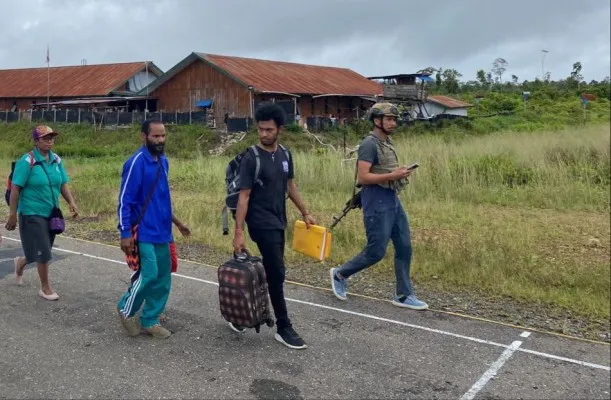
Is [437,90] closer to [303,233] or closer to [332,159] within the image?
[332,159]

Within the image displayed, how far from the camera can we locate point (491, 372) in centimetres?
416

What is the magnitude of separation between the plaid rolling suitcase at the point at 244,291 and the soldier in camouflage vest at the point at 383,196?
1.22 metres

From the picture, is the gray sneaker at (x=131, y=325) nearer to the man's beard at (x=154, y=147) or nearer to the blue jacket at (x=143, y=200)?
the blue jacket at (x=143, y=200)

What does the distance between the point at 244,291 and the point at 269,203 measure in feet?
2.19

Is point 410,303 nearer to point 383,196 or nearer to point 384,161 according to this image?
point 383,196

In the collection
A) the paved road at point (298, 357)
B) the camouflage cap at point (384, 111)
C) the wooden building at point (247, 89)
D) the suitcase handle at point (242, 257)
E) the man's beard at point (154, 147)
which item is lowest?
the paved road at point (298, 357)

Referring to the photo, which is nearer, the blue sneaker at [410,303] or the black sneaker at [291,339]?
the black sneaker at [291,339]

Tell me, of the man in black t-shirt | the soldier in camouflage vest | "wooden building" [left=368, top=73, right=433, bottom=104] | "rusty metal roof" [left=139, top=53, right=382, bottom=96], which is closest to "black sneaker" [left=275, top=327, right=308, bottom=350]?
the man in black t-shirt

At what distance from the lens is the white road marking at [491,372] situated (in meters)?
3.85

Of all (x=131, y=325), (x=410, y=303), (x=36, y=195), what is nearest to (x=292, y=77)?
(x=36, y=195)

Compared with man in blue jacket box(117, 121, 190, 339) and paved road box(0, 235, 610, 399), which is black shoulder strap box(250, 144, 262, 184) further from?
paved road box(0, 235, 610, 399)

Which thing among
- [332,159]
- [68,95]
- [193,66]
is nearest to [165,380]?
[332,159]

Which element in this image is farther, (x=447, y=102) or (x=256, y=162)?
(x=447, y=102)

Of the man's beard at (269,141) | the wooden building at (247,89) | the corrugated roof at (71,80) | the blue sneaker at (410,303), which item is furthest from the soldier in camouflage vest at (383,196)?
the corrugated roof at (71,80)
